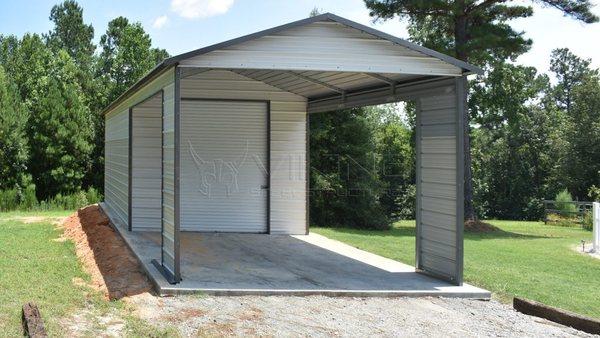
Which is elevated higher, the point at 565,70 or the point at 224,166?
the point at 565,70

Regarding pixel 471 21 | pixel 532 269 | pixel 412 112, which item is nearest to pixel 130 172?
pixel 532 269

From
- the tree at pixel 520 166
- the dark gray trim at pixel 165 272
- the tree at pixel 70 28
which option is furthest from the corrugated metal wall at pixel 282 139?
the tree at pixel 70 28

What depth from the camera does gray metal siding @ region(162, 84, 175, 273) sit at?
23.5 feet

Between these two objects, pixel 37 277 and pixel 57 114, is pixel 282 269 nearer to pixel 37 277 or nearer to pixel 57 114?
pixel 37 277

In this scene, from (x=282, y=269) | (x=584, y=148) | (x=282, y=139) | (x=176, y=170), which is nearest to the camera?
(x=176, y=170)

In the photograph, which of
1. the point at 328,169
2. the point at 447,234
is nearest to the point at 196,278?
the point at 447,234

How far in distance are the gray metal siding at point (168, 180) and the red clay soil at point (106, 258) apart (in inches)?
16.6

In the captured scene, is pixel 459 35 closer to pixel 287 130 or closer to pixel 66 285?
pixel 287 130

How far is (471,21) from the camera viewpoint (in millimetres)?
20469

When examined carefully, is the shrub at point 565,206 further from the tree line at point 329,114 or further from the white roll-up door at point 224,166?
the white roll-up door at point 224,166

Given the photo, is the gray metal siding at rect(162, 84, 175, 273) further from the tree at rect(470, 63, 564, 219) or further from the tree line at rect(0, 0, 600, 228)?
the tree at rect(470, 63, 564, 219)

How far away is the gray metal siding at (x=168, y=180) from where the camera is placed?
7.18 meters

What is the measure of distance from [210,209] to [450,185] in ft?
18.6

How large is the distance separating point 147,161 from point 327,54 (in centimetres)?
548
